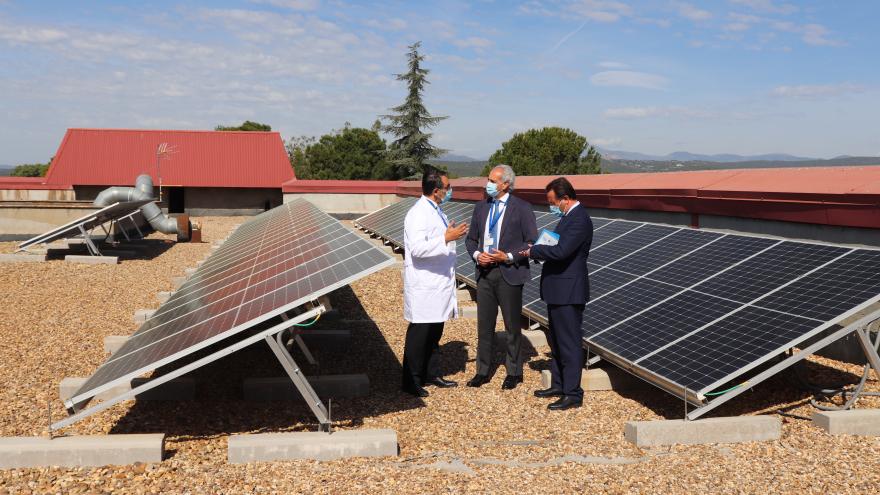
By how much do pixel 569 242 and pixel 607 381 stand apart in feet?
5.03

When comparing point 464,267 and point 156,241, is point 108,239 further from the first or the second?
point 464,267

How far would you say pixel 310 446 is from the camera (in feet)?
16.8

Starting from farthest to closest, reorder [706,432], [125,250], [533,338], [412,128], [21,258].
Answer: [412,128]
[125,250]
[21,258]
[533,338]
[706,432]

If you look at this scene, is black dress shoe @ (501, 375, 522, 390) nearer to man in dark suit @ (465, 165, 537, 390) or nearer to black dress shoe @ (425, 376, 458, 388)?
man in dark suit @ (465, 165, 537, 390)

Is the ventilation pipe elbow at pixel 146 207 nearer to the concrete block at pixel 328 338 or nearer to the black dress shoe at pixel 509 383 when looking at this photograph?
the concrete block at pixel 328 338

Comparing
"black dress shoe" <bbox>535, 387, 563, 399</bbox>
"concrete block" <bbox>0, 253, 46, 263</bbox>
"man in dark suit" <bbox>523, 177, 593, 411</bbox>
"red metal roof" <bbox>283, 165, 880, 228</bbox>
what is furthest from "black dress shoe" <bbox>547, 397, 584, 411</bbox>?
"concrete block" <bbox>0, 253, 46, 263</bbox>

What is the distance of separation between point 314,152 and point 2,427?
80.4 metres

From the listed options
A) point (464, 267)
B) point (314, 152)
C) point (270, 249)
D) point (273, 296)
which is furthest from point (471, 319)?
point (314, 152)

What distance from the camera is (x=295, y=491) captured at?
4.58 meters

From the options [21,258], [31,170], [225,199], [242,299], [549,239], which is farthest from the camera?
[31,170]

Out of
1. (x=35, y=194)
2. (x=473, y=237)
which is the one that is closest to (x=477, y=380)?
(x=473, y=237)

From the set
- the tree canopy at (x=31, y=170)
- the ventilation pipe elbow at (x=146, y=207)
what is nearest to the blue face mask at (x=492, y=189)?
the ventilation pipe elbow at (x=146, y=207)

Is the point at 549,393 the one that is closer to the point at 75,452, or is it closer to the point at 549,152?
the point at 75,452

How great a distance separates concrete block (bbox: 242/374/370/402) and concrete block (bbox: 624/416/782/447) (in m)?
2.58
